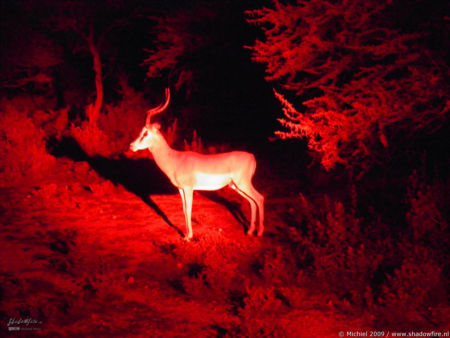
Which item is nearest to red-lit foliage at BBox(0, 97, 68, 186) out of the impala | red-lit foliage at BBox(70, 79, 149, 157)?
red-lit foliage at BBox(70, 79, 149, 157)

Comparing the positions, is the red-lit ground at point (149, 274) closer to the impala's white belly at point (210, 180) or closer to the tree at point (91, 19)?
the impala's white belly at point (210, 180)

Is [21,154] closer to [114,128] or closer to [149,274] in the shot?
[114,128]

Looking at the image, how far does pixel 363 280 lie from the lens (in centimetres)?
559

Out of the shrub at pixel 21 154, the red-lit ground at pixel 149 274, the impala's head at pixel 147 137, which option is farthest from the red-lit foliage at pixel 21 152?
the impala's head at pixel 147 137

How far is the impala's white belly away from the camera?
704 cm

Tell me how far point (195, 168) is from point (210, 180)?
0.32 metres

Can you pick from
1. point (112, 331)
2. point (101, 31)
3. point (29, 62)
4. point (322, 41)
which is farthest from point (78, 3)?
point (112, 331)

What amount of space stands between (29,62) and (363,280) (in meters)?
18.0

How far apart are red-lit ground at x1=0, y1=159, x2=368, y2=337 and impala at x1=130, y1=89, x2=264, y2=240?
78cm

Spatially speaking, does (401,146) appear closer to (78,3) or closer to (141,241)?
(141,241)

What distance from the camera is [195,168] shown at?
7062 millimetres

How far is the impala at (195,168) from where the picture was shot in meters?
7.05

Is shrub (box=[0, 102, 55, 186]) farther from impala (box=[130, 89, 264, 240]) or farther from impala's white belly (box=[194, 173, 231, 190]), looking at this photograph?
impala's white belly (box=[194, 173, 231, 190])

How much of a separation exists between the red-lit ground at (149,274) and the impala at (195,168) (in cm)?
78
